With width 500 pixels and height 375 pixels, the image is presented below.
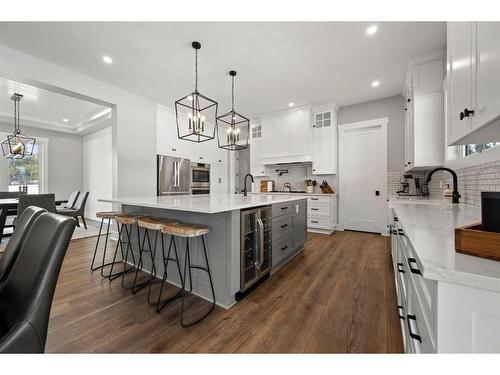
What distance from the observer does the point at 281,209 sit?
2562mm

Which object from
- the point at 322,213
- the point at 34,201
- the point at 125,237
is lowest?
the point at 125,237

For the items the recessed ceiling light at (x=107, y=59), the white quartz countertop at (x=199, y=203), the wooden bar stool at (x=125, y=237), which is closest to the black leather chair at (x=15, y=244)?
the white quartz countertop at (x=199, y=203)

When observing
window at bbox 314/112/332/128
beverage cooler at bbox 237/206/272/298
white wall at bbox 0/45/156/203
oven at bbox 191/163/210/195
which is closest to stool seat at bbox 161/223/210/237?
beverage cooler at bbox 237/206/272/298

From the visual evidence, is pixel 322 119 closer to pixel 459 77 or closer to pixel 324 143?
pixel 324 143

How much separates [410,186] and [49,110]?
7942 mm

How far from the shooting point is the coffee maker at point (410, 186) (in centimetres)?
358

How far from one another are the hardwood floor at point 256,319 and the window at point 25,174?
16.3 feet

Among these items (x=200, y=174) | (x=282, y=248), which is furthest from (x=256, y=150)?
(x=282, y=248)

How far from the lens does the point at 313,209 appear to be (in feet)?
14.8

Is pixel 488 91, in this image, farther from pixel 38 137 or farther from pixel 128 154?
pixel 38 137

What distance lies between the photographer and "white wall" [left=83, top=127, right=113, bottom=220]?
222 inches

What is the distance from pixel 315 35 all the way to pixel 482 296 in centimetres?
284

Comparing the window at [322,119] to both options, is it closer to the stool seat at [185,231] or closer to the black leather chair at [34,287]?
the stool seat at [185,231]

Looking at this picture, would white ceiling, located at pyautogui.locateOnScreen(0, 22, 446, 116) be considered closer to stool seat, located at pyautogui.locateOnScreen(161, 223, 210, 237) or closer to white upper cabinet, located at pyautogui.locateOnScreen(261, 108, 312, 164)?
white upper cabinet, located at pyautogui.locateOnScreen(261, 108, 312, 164)
